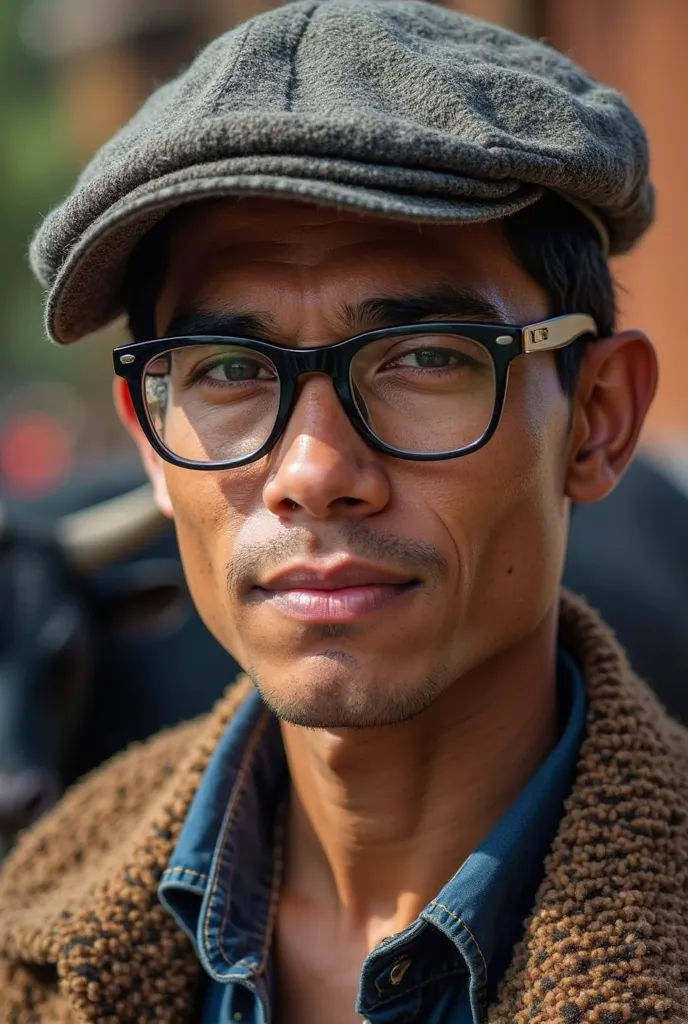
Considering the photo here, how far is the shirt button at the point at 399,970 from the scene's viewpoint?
6.28ft

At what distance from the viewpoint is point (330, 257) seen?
1911 mm

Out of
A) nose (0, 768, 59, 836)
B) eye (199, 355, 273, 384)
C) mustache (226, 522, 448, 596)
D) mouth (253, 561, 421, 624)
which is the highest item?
eye (199, 355, 273, 384)

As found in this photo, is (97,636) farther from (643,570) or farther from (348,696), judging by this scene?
(348,696)

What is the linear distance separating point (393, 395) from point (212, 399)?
297 millimetres

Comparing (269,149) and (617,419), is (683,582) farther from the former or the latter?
(269,149)

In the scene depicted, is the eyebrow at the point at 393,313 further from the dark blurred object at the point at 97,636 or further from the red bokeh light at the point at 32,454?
the red bokeh light at the point at 32,454

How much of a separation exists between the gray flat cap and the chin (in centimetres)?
64

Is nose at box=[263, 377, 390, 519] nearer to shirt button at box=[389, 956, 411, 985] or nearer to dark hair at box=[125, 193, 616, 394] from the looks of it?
dark hair at box=[125, 193, 616, 394]

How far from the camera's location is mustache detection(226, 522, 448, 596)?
1849 millimetres

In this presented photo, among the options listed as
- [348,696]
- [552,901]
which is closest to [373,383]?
[348,696]

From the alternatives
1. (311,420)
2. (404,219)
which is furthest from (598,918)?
(404,219)

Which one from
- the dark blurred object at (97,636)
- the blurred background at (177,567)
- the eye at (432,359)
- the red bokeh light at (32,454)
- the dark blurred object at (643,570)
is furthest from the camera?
the red bokeh light at (32,454)

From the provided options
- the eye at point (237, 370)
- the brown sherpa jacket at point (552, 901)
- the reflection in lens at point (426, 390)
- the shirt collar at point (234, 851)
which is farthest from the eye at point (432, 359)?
the shirt collar at point (234, 851)

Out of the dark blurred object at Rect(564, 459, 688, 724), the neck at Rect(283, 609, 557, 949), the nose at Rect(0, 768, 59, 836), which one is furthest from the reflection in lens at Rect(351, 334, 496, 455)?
the nose at Rect(0, 768, 59, 836)
